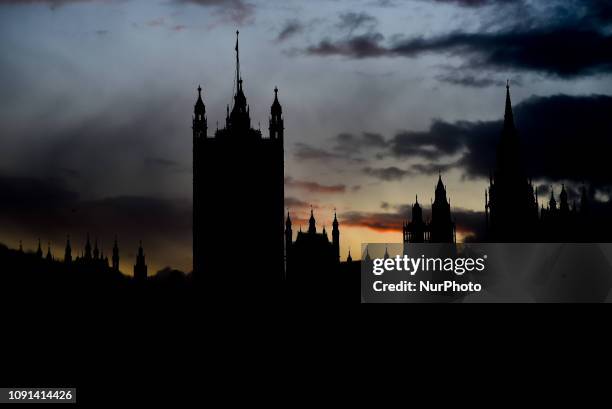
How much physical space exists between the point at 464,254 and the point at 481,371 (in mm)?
78568

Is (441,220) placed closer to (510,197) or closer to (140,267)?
(510,197)

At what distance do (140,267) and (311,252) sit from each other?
26.6 meters

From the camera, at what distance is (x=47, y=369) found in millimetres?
79812

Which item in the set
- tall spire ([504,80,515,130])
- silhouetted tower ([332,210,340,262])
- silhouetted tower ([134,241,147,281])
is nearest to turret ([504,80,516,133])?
tall spire ([504,80,515,130])

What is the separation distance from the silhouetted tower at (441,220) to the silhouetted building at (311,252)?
19197 mm

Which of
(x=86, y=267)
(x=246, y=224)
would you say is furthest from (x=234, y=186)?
(x=86, y=267)

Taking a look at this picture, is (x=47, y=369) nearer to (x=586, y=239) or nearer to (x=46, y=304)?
(x=46, y=304)

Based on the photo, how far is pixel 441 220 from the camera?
177375 mm

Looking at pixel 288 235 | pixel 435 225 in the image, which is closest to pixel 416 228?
pixel 435 225

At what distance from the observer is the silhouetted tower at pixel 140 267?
499 feet

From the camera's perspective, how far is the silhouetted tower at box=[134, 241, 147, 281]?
152238 mm

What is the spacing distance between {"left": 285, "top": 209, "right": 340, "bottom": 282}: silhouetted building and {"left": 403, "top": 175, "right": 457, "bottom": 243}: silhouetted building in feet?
63.0

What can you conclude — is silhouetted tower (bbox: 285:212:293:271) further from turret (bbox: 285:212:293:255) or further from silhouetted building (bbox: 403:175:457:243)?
silhouetted building (bbox: 403:175:457:243)

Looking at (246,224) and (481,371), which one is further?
(246,224)
